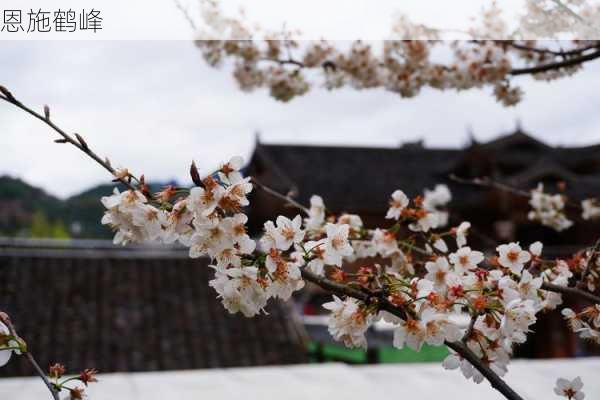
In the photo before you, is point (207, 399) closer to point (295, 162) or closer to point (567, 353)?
point (567, 353)

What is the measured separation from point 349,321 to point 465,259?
0.27 metres

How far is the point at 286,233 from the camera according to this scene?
0.77 m

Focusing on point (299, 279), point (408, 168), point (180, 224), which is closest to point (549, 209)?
point (299, 279)

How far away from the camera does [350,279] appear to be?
2.95 ft

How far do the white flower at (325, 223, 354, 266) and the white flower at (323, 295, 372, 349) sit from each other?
50 mm

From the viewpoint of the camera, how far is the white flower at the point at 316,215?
1284 millimetres

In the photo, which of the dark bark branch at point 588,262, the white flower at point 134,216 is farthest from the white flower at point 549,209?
the white flower at point 134,216

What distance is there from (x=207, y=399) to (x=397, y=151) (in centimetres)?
1924

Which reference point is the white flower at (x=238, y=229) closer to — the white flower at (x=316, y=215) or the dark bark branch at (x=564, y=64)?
the white flower at (x=316, y=215)

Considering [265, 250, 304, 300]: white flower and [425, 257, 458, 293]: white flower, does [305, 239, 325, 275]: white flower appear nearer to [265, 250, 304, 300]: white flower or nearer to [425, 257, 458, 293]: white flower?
[265, 250, 304, 300]: white flower

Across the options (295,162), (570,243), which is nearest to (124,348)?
(570,243)

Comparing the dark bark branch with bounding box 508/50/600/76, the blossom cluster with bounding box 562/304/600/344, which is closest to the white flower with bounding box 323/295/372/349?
the blossom cluster with bounding box 562/304/600/344

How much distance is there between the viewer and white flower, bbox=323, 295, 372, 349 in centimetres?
77

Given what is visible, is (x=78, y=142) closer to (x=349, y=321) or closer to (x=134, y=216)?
(x=134, y=216)
